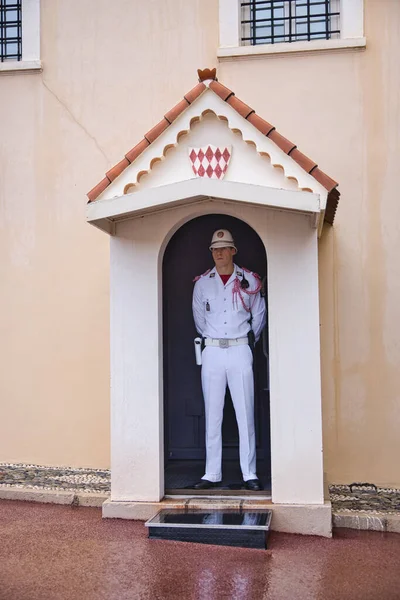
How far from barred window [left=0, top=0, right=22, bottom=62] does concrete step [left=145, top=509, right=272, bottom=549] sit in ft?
17.4

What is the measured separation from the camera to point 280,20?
8.14 meters

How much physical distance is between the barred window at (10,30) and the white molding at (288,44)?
2290mm

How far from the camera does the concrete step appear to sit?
583cm

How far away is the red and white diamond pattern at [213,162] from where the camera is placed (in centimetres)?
633

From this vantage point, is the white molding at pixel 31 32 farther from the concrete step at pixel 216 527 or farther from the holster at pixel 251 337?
the concrete step at pixel 216 527

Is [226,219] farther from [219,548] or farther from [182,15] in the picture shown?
[219,548]

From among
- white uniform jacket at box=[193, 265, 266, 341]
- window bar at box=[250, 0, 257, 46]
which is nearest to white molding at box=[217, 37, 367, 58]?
window bar at box=[250, 0, 257, 46]

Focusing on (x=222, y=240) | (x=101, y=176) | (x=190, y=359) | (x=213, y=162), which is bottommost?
(x=190, y=359)

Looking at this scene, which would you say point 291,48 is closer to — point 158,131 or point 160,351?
point 158,131

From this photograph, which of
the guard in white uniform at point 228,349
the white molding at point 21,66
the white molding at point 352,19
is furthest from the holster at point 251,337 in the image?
the white molding at point 21,66

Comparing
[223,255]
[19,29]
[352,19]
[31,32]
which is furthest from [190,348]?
[19,29]

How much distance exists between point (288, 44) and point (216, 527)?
4.72m

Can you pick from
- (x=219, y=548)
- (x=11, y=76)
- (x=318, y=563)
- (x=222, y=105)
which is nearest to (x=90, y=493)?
(x=219, y=548)

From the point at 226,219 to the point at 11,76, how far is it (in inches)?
111
